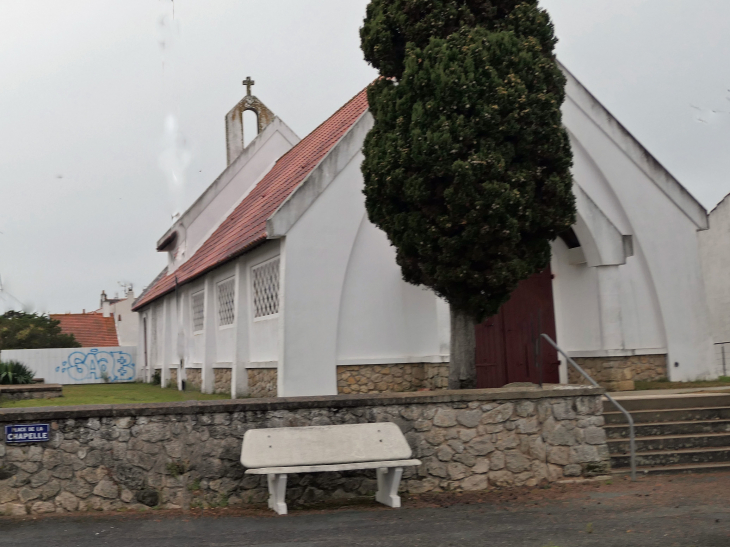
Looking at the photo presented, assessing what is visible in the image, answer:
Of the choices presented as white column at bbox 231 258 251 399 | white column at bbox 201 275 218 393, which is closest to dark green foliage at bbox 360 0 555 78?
white column at bbox 231 258 251 399

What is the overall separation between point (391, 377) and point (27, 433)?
21.8 ft

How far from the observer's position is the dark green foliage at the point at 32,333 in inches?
1527

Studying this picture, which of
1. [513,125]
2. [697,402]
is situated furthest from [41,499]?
[697,402]

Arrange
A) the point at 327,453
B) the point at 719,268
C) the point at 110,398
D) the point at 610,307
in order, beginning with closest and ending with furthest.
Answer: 1. the point at 327,453
2. the point at 610,307
3. the point at 110,398
4. the point at 719,268

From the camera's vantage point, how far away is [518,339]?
47.9ft

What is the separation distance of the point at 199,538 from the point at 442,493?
3059mm

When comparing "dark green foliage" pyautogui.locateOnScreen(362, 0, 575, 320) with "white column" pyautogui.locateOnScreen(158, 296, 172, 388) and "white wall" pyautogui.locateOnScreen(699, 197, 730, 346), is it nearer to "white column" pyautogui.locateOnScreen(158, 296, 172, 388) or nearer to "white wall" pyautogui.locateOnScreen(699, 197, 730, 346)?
"white wall" pyautogui.locateOnScreen(699, 197, 730, 346)

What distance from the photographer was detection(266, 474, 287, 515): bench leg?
779cm

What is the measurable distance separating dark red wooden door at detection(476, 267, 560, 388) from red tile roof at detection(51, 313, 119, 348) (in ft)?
124

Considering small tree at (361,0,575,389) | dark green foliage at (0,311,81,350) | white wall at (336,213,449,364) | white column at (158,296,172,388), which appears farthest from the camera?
dark green foliage at (0,311,81,350)

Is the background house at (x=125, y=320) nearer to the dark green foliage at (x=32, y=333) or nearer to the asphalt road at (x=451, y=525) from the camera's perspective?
the dark green foliage at (x=32, y=333)

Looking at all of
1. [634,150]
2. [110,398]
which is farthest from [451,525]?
[110,398]

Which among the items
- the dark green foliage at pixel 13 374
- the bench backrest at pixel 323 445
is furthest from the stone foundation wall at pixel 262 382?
the dark green foliage at pixel 13 374

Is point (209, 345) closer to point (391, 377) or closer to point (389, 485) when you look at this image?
point (391, 377)
